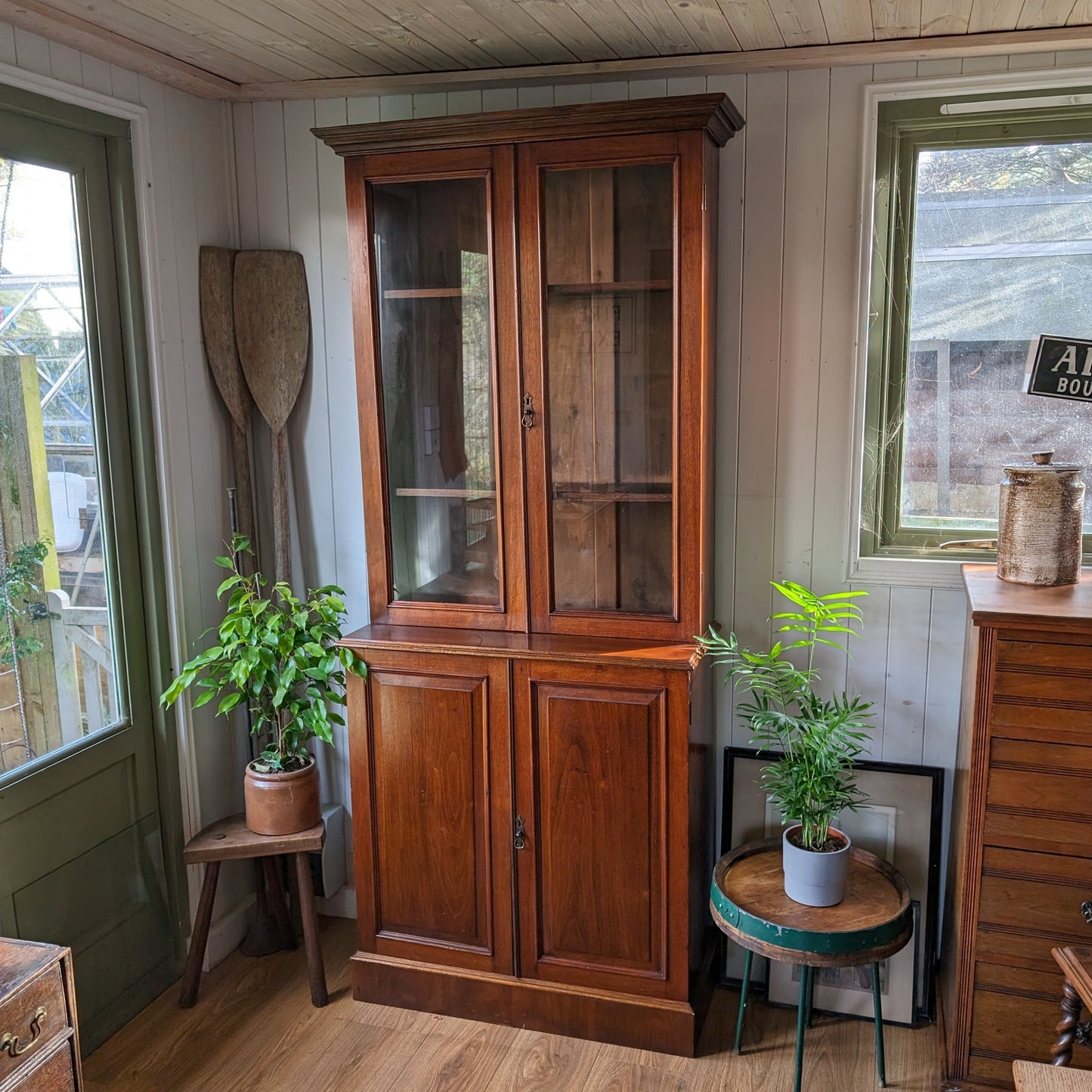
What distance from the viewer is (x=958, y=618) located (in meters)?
2.50

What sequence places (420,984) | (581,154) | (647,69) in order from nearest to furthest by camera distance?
(581,154) → (647,69) → (420,984)

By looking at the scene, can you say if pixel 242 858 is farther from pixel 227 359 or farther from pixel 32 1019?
pixel 227 359

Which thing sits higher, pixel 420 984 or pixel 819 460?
pixel 819 460

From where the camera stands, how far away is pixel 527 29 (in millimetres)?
2209

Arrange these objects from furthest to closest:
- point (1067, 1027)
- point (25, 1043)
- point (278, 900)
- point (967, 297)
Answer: point (278, 900) → point (967, 297) → point (1067, 1027) → point (25, 1043)

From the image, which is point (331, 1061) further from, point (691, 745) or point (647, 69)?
point (647, 69)

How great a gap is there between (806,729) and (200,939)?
1.63 metres

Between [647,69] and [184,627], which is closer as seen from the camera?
[647,69]

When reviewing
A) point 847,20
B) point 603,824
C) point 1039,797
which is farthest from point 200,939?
point 847,20

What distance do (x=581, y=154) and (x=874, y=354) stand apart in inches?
32.8

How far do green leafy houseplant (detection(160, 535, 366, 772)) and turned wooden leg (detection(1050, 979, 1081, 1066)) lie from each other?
1624mm

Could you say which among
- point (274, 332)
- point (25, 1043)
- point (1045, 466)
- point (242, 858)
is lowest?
point (242, 858)

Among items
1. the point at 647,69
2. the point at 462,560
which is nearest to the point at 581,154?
the point at 647,69

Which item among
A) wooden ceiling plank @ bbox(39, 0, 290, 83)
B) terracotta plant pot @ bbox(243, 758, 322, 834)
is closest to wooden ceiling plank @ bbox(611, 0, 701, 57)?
wooden ceiling plank @ bbox(39, 0, 290, 83)
